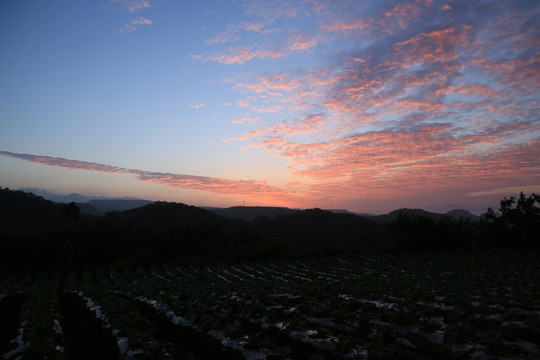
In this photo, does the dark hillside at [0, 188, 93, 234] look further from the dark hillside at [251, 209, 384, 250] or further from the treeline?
the dark hillside at [251, 209, 384, 250]

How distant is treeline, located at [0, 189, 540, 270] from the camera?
41125 millimetres

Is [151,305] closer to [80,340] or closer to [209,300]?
[209,300]

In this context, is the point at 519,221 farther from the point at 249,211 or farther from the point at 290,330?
the point at 249,211

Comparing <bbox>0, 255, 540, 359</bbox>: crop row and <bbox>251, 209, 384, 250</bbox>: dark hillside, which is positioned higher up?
<bbox>0, 255, 540, 359</bbox>: crop row

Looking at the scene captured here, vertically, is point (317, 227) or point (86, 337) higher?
point (86, 337)

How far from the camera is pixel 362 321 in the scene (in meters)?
6.84

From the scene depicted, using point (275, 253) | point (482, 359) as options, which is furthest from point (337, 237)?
point (482, 359)

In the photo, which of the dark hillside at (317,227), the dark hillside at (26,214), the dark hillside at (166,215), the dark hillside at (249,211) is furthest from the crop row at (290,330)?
the dark hillside at (249,211)

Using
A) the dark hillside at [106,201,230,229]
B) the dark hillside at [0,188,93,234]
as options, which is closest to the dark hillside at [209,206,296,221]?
the dark hillside at [106,201,230,229]

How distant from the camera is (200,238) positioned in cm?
5694

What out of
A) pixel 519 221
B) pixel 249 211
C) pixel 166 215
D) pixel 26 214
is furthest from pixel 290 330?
pixel 249 211

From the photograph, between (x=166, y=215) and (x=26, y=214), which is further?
(x=166, y=215)

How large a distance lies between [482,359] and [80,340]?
862 cm

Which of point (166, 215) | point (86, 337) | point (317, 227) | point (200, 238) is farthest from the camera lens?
point (166, 215)
